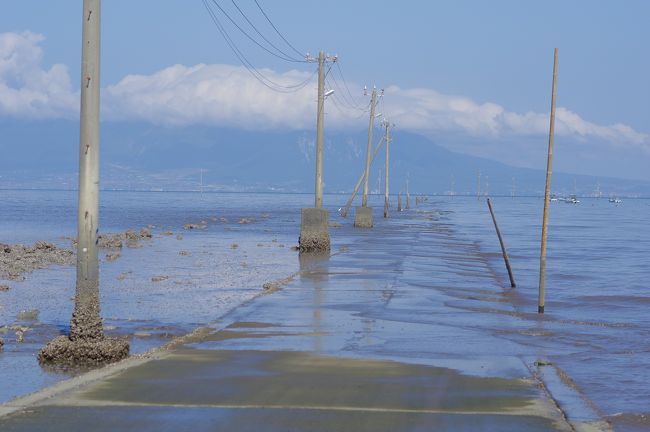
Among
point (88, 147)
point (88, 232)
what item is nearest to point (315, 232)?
point (88, 232)

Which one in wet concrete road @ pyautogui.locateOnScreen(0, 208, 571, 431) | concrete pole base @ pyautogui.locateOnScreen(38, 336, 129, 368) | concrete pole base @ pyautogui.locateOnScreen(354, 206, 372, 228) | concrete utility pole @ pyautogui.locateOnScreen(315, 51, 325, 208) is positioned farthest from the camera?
concrete pole base @ pyautogui.locateOnScreen(354, 206, 372, 228)

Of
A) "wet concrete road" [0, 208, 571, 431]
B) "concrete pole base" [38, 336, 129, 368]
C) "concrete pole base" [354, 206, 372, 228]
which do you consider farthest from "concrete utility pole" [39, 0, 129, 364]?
"concrete pole base" [354, 206, 372, 228]

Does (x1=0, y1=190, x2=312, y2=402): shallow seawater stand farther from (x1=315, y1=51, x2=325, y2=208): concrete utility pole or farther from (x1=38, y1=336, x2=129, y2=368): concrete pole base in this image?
(x1=315, y1=51, x2=325, y2=208): concrete utility pole

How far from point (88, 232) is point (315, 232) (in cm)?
2047

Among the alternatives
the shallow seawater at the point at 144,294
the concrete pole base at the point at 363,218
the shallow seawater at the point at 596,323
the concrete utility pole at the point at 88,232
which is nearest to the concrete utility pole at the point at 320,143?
the shallow seawater at the point at 144,294

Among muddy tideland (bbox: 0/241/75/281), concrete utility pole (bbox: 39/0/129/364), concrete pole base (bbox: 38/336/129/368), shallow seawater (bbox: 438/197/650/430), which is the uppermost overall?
concrete utility pole (bbox: 39/0/129/364)

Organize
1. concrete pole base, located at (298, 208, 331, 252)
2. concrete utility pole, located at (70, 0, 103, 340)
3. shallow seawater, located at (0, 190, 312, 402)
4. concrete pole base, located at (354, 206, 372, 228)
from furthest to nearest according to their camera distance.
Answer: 1. concrete pole base, located at (354, 206, 372, 228)
2. concrete pole base, located at (298, 208, 331, 252)
3. shallow seawater, located at (0, 190, 312, 402)
4. concrete utility pole, located at (70, 0, 103, 340)

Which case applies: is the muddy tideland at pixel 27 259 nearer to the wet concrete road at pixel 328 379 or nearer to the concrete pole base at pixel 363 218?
the wet concrete road at pixel 328 379

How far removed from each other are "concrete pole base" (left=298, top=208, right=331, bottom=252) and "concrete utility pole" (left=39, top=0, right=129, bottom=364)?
2001 centimetres

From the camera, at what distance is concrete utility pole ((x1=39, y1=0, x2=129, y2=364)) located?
11102 mm

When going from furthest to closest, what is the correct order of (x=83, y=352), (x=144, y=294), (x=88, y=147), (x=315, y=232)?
1. (x=315, y=232)
2. (x=144, y=294)
3. (x=83, y=352)
4. (x=88, y=147)

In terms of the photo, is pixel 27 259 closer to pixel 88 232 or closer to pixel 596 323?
pixel 596 323

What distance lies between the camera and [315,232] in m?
31.7

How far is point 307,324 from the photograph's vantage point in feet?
47.7
